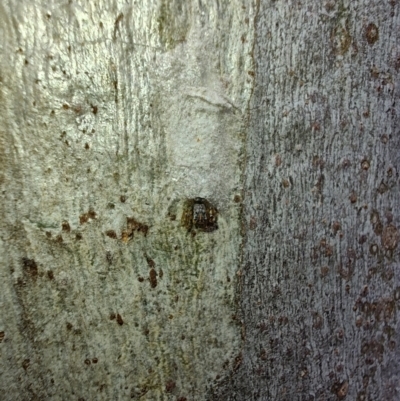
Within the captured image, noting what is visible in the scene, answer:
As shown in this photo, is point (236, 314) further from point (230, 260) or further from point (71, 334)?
point (71, 334)

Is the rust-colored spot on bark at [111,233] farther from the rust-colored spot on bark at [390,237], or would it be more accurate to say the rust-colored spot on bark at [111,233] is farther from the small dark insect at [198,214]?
the rust-colored spot on bark at [390,237]

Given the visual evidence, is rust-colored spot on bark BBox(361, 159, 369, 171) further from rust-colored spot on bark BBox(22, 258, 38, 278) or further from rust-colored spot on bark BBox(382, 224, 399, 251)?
rust-colored spot on bark BBox(22, 258, 38, 278)

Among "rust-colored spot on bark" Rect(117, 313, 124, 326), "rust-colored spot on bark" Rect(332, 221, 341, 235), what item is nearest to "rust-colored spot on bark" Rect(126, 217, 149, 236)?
"rust-colored spot on bark" Rect(117, 313, 124, 326)

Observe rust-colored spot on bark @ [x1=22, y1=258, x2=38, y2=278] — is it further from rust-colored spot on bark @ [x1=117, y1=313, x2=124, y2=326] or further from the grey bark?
rust-colored spot on bark @ [x1=117, y1=313, x2=124, y2=326]

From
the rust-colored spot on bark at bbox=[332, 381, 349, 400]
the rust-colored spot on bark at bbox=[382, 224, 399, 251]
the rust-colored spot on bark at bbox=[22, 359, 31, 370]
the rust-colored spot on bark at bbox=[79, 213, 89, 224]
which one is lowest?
the rust-colored spot on bark at bbox=[332, 381, 349, 400]

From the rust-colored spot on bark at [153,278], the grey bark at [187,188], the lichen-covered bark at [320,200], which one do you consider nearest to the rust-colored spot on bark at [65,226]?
the grey bark at [187,188]

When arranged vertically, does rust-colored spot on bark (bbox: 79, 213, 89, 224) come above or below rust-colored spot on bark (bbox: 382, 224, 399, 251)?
above

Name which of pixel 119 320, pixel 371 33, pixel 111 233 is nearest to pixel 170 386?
pixel 119 320

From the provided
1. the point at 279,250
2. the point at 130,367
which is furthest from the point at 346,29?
the point at 130,367

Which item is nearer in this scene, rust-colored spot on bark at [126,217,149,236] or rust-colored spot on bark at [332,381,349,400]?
rust-colored spot on bark at [126,217,149,236]
